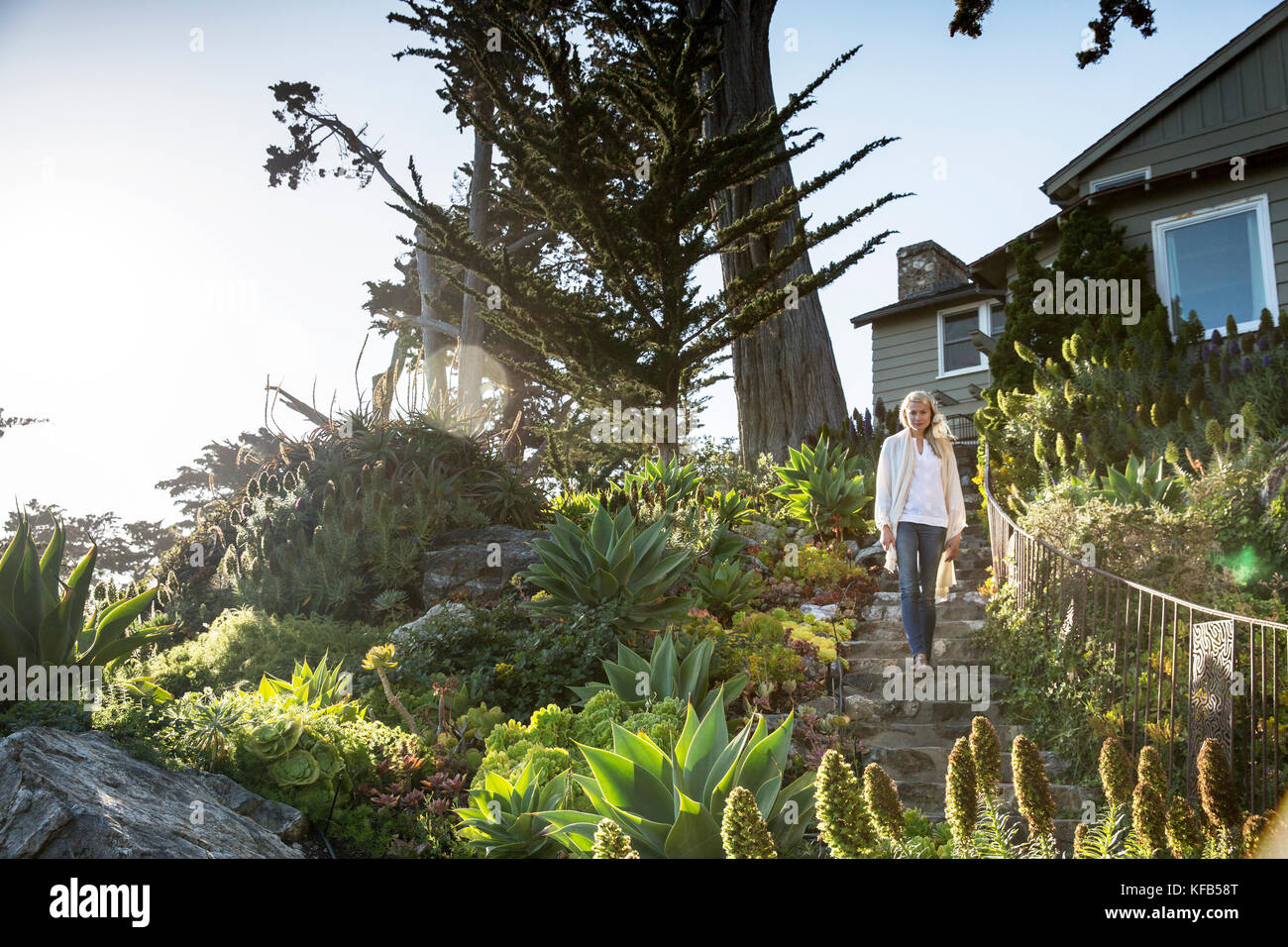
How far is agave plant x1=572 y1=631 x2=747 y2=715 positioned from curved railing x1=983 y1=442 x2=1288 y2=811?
221cm

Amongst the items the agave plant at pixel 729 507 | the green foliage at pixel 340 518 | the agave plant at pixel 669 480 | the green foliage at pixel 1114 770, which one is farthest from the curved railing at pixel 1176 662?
the green foliage at pixel 340 518

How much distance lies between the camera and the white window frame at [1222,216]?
39.3 ft

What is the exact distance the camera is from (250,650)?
20.7ft

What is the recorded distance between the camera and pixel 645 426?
33.1 feet

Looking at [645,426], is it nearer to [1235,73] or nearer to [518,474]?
[518,474]

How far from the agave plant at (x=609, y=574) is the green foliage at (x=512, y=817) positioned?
244 centimetres

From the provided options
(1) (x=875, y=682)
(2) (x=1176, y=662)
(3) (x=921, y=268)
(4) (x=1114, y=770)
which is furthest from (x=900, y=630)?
(3) (x=921, y=268)

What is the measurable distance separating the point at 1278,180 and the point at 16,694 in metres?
15.3

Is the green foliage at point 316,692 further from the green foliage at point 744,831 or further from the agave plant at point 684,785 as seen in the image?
the green foliage at point 744,831

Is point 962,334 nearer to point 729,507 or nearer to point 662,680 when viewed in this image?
point 729,507

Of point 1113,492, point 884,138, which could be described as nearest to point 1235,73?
point 884,138

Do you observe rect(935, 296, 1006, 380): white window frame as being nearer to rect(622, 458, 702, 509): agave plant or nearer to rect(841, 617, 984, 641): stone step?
rect(622, 458, 702, 509): agave plant

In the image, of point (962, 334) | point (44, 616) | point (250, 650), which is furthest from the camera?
point (962, 334)

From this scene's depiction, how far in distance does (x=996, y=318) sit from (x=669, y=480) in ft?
34.7
